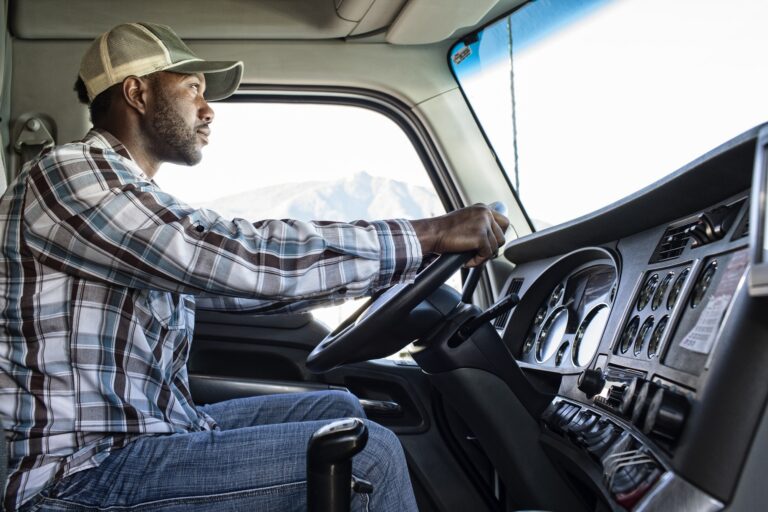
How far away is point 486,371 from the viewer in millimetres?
1555

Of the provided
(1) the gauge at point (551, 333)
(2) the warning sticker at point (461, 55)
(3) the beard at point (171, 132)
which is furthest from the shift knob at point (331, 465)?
(2) the warning sticker at point (461, 55)

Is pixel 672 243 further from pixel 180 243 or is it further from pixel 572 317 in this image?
pixel 180 243

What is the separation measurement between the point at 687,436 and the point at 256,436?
0.60m

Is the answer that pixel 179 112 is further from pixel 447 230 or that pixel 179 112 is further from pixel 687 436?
pixel 687 436

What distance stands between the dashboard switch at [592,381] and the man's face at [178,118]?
876 millimetres

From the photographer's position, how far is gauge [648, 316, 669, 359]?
1.23 m

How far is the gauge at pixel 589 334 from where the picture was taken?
160 centimetres

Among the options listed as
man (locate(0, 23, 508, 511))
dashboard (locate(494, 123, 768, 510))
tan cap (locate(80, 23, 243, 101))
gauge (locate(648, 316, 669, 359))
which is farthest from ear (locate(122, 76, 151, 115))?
gauge (locate(648, 316, 669, 359))

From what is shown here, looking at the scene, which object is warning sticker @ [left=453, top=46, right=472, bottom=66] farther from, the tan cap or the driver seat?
the driver seat

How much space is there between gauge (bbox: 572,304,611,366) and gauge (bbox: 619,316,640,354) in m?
0.14

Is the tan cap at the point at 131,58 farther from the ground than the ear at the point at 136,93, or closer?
farther from the ground

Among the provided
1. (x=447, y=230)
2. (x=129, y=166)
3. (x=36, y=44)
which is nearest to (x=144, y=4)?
(x=36, y=44)

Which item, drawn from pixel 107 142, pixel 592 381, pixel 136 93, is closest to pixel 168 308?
pixel 107 142

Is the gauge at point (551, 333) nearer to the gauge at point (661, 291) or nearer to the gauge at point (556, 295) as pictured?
the gauge at point (556, 295)
